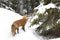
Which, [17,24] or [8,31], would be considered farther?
[8,31]

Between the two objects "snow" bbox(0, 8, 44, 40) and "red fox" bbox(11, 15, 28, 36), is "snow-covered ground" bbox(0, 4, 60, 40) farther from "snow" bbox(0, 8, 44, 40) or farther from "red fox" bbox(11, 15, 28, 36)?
"red fox" bbox(11, 15, 28, 36)

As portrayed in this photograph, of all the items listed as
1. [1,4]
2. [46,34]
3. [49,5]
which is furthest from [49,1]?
[1,4]

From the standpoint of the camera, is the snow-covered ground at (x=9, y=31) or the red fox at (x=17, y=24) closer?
the snow-covered ground at (x=9, y=31)

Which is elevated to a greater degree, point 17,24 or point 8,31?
point 17,24

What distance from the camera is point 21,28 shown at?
21.6 feet

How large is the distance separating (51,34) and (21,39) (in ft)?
2.70

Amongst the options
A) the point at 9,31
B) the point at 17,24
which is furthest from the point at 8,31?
the point at 17,24

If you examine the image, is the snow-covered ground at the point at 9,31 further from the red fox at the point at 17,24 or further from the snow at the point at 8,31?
the red fox at the point at 17,24

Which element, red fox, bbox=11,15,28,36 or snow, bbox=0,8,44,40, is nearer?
snow, bbox=0,8,44,40

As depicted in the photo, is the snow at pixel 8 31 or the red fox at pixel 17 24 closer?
the snow at pixel 8 31

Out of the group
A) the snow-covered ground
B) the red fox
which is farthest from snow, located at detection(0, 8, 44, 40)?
the red fox

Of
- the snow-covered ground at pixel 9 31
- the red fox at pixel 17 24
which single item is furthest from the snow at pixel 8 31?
the red fox at pixel 17 24

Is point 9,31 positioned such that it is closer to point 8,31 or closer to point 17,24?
point 8,31

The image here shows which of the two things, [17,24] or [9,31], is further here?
[9,31]
